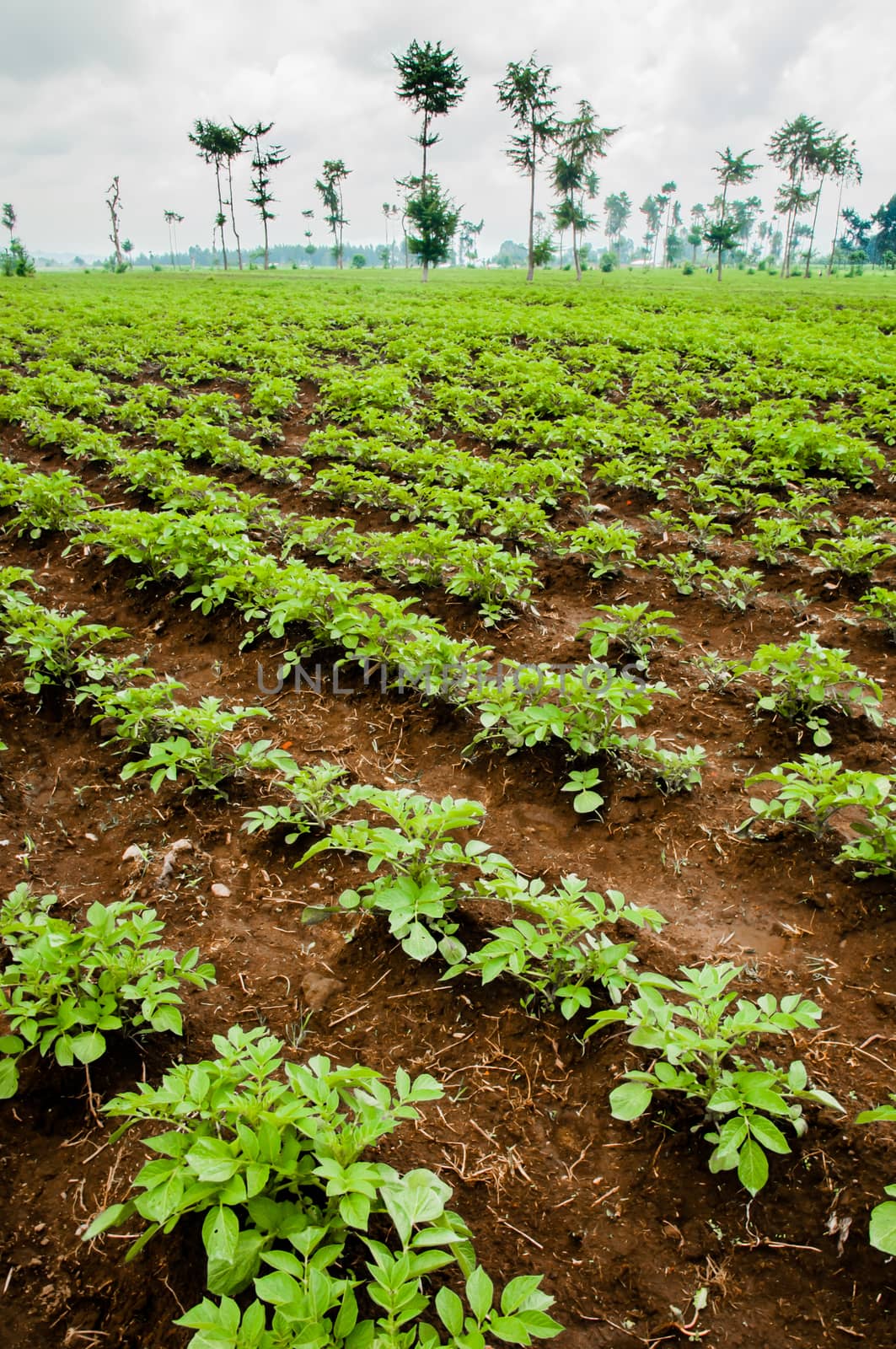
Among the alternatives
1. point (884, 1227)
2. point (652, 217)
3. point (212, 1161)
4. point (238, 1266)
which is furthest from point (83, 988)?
point (652, 217)

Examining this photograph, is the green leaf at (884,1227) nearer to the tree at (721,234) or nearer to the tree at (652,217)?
the tree at (721,234)

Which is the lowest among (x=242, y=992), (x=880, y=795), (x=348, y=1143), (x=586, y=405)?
(x=242, y=992)

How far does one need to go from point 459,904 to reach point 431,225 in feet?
134

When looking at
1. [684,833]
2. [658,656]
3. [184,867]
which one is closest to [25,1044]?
[184,867]

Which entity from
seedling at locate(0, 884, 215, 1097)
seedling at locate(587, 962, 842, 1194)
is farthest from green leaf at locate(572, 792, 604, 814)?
seedling at locate(0, 884, 215, 1097)

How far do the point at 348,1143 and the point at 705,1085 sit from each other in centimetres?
87

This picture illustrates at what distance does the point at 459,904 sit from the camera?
2.40 metres

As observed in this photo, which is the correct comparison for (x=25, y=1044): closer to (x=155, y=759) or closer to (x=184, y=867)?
(x=184, y=867)

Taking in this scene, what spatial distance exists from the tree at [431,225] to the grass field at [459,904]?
3485cm

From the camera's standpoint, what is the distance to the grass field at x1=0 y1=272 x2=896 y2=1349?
1.47 m

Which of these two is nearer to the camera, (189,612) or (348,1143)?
(348,1143)

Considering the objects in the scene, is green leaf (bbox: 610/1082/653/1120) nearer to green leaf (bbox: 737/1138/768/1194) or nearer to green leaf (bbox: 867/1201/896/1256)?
green leaf (bbox: 737/1138/768/1194)

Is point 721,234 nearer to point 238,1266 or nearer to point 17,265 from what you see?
point 17,265

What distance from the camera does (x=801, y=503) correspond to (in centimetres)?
508
